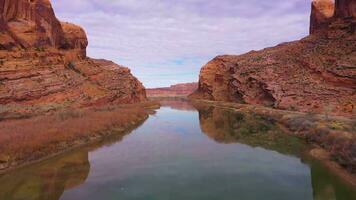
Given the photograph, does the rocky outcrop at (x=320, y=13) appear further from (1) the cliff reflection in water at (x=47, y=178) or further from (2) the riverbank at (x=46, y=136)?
(1) the cliff reflection in water at (x=47, y=178)

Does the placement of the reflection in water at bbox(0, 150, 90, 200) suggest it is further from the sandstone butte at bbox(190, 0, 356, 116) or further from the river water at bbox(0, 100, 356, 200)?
the sandstone butte at bbox(190, 0, 356, 116)

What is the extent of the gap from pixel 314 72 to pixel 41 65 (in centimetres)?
4552

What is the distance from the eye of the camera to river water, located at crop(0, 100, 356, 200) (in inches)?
634

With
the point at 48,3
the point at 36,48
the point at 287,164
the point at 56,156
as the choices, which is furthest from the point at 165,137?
the point at 48,3

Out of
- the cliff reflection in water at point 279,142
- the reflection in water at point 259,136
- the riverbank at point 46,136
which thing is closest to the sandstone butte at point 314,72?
the cliff reflection in water at point 279,142

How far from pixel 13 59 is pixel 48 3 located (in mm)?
18559

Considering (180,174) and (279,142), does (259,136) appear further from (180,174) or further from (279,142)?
(180,174)

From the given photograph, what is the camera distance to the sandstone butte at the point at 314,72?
50.8m

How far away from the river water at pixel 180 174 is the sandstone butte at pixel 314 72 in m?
22.9

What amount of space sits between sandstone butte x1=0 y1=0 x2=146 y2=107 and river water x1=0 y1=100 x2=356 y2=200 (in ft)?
68.7

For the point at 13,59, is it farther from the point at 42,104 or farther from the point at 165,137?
the point at 165,137

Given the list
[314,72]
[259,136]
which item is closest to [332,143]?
[259,136]

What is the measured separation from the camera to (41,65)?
51.8 metres

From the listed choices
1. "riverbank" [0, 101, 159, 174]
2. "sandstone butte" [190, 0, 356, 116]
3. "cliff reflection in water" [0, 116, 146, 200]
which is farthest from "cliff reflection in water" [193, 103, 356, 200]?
"cliff reflection in water" [0, 116, 146, 200]
